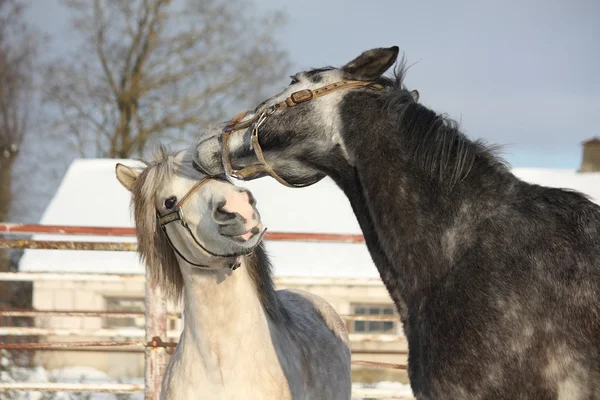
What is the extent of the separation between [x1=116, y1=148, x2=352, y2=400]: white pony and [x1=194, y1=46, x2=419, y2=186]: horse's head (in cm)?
40

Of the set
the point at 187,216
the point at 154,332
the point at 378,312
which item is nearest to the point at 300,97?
the point at 187,216

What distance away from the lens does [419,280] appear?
2600 millimetres

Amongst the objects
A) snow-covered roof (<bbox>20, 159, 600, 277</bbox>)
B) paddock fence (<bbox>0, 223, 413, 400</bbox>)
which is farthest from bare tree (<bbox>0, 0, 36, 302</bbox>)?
paddock fence (<bbox>0, 223, 413, 400</bbox>)

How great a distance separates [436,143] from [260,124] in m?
0.62

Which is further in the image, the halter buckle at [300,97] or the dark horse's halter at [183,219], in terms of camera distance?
the dark horse's halter at [183,219]

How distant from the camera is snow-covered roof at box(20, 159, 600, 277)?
13781 mm

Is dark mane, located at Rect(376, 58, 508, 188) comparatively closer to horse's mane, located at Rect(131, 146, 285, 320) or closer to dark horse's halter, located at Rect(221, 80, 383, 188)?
dark horse's halter, located at Rect(221, 80, 383, 188)

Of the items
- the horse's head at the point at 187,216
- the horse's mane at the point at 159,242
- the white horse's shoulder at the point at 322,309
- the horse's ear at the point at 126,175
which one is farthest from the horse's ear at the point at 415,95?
the white horse's shoulder at the point at 322,309

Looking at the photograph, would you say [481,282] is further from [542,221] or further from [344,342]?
[344,342]

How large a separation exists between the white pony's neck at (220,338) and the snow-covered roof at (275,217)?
8950 millimetres

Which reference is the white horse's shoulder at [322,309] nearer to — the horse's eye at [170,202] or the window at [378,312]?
the horse's eye at [170,202]

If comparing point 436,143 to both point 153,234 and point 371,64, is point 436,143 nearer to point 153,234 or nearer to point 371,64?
point 371,64

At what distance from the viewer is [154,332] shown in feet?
16.6

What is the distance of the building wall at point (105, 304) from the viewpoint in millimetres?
12359
